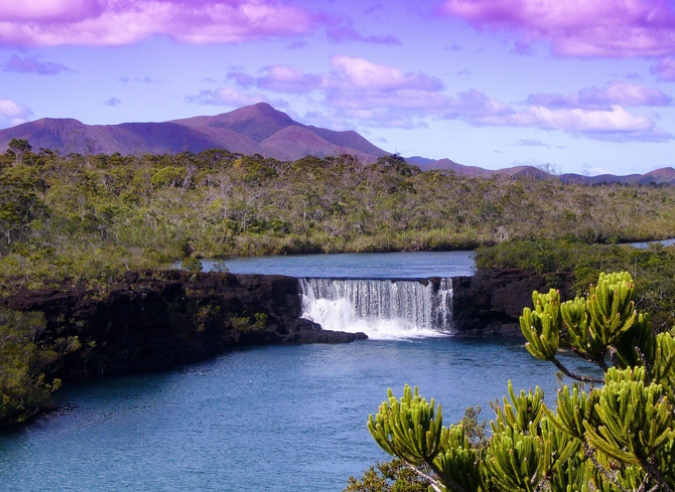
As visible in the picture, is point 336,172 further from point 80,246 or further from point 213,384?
point 213,384

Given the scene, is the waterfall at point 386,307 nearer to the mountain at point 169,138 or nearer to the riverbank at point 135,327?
the riverbank at point 135,327

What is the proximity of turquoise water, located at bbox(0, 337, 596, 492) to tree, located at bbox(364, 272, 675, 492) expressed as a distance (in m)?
9.70

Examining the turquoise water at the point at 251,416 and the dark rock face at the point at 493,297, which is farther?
the dark rock face at the point at 493,297

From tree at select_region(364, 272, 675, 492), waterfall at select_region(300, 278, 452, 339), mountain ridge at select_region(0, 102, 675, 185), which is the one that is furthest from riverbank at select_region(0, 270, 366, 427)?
mountain ridge at select_region(0, 102, 675, 185)

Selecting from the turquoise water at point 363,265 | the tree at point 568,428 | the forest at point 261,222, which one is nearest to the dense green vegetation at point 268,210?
the forest at point 261,222

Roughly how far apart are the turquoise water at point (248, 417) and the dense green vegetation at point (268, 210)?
8651 millimetres

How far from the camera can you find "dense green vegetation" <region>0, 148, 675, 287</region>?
39406 mm

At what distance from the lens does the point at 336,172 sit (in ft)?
229

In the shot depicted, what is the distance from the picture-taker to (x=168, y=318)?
27.4 meters

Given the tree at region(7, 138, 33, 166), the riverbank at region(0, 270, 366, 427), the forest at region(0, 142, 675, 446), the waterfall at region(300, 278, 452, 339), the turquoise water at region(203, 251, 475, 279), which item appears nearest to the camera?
the riverbank at region(0, 270, 366, 427)

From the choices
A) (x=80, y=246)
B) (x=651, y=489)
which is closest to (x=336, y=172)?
(x=80, y=246)

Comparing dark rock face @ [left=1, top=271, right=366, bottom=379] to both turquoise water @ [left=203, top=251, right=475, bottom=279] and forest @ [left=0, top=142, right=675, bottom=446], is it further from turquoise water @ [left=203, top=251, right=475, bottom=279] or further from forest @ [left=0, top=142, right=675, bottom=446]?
turquoise water @ [left=203, top=251, right=475, bottom=279]

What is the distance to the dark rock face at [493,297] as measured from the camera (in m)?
31.2

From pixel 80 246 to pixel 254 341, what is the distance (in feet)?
33.6
